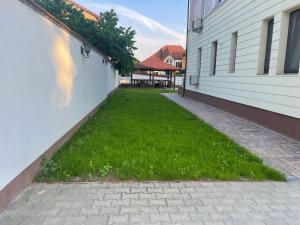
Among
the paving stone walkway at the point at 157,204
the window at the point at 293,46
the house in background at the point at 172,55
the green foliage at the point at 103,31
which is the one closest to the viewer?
the paving stone walkway at the point at 157,204

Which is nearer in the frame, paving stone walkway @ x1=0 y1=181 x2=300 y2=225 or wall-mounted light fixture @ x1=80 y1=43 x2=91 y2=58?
paving stone walkway @ x1=0 y1=181 x2=300 y2=225

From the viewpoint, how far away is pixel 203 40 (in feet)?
46.2

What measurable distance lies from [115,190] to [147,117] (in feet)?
18.0

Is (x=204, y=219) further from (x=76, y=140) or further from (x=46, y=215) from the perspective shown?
(x=76, y=140)

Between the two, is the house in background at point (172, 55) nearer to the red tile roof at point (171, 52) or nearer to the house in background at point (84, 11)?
the red tile roof at point (171, 52)

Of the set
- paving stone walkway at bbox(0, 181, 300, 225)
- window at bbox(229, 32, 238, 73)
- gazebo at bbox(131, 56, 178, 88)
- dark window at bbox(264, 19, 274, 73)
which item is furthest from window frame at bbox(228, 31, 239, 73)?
gazebo at bbox(131, 56, 178, 88)

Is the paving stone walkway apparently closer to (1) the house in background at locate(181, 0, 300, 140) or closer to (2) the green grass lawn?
(2) the green grass lawn

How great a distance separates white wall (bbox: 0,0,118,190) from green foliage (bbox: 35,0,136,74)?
724cm

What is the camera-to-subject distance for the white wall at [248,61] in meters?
6.31

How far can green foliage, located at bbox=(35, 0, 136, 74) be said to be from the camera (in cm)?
1229

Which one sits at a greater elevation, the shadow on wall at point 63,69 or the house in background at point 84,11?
the house in background at point 84,11

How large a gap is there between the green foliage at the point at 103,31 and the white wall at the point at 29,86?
724 cm

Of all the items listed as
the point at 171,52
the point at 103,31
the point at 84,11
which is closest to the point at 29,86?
the point at 103,31

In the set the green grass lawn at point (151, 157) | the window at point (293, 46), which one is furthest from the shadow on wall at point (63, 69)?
the window at point (293, 46)
